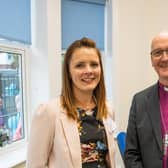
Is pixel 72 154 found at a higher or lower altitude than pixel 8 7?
lower

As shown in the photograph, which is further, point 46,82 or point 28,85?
point 28,85

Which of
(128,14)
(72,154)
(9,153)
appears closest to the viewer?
(72,154)

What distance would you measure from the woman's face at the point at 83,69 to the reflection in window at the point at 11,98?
1166mm

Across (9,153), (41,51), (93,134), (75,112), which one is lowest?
(9,153)

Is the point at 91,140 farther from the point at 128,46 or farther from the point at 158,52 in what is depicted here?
the point at 128,46

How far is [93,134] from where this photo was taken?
1.50 meters

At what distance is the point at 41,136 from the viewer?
1.44m

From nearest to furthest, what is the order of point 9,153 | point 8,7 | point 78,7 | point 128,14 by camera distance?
1. point 8,7
2. point 9,153
3. point 78,7
4. point 128,14

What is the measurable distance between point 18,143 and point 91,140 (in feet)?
Answer: 4.41

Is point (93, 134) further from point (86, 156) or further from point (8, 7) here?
point (8, 7)

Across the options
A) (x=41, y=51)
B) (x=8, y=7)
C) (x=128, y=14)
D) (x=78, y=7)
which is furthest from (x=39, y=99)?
(x=128, y=14)

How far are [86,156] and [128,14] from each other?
7.51ft

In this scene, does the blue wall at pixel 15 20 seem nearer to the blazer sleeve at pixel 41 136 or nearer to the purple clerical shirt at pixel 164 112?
the blazer sleeve at pixel 41 136

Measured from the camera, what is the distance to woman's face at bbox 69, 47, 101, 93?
148 centimetres
